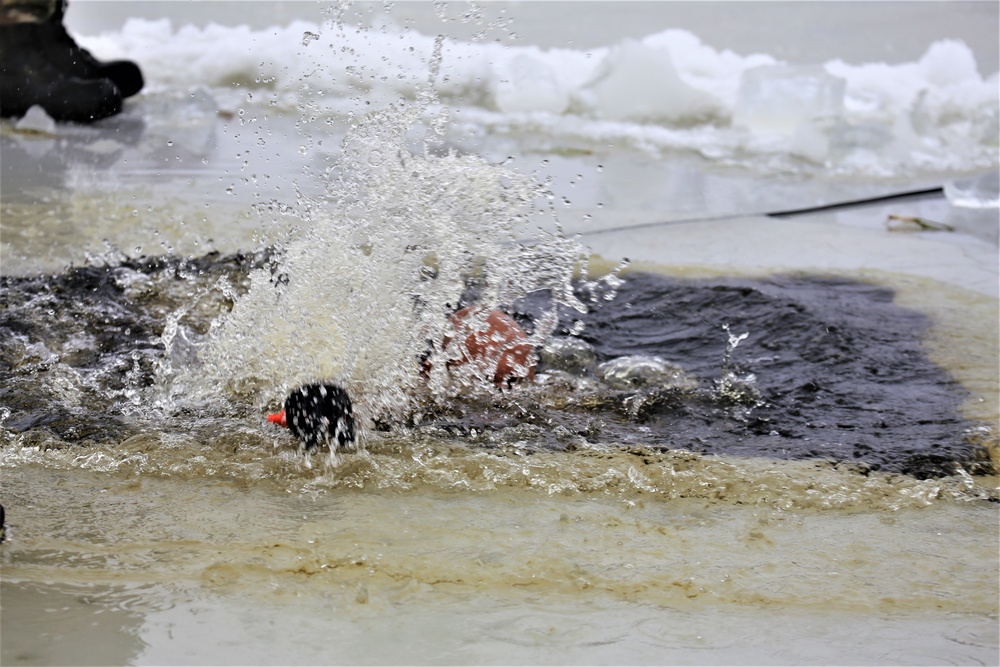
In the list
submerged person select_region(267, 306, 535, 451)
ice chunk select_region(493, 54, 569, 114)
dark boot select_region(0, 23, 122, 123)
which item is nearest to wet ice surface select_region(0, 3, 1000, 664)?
submerged person select_region(267, 306, 535, 451)

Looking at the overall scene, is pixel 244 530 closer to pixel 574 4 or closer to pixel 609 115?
pixel 609 115

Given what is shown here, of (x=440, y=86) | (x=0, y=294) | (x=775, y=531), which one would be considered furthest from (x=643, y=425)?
(x=440, y=86)

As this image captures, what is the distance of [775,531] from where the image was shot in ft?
7.45

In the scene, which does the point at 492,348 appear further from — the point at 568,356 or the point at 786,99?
the point at 786,99

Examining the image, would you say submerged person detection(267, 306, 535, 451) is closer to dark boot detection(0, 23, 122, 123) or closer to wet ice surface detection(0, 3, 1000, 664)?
wet ice surface detection(0, 3, 1000, 664)

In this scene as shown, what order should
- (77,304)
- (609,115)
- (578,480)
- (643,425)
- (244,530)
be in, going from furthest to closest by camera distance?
(609,115)
(77,304)
(643,425)
(578,480)
(244,530)

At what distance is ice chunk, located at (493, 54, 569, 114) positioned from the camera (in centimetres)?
822

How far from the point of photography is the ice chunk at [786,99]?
799 centimetres

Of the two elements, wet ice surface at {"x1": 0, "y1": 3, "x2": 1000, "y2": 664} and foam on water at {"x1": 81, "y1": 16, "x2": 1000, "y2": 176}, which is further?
foam on water at {"x1": 81, "y1": 16, "x2": 1000, "y2": 176}

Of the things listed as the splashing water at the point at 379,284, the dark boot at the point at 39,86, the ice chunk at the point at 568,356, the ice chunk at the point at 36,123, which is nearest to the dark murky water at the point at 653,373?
the ice chunk at the point at 568,356

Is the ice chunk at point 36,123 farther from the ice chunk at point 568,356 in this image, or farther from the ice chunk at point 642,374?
the ice chunk at point 642,374

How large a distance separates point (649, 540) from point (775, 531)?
11.3 inches

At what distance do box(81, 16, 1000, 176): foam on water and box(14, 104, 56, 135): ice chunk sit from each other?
142 centimetres

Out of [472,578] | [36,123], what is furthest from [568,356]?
[36,123]
